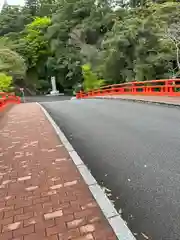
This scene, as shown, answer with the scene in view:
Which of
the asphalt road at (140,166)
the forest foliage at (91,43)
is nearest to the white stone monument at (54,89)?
the forest foliage at (91,43)

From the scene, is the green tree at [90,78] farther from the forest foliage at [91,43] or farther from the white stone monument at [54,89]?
the white stone monument at [54,89]

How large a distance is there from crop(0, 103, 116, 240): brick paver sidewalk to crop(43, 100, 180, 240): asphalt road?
384 mm

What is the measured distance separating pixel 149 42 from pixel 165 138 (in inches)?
578

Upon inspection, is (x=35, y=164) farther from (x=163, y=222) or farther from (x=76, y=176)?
(x=163, y=222)

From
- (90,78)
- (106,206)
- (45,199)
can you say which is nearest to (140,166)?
(106,206)

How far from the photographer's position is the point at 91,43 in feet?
119

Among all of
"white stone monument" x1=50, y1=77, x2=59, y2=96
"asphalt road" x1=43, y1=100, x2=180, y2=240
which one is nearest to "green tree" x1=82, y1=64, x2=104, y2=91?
"white stone monument" x1=50, y1=77, x2=59, y2=96

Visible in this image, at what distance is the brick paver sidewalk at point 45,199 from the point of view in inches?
113

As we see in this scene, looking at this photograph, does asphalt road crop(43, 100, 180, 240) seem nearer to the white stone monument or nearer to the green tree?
the green tree

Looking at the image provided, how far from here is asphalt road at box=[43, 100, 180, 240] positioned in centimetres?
300

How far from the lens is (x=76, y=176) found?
423 centimetres

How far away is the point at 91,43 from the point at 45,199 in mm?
34738

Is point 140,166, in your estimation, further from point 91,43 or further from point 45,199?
point 91,43

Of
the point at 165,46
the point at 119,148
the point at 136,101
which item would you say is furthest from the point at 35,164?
the point at 165,46
